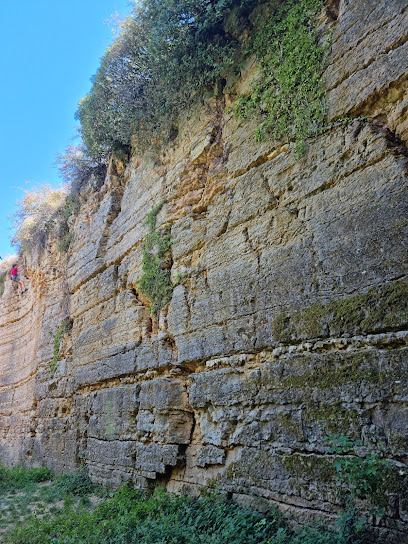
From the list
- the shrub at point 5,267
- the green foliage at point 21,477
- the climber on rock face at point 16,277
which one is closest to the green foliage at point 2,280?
the shrub at point 5,267

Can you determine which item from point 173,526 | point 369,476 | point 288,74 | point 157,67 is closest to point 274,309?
point 369,476

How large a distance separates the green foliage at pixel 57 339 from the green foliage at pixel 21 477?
2355mm

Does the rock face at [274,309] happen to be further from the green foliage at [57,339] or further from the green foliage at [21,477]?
the green foliage at [57,339]

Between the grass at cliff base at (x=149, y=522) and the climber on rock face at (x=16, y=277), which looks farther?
the climber on rock face at (x=16, y=277)

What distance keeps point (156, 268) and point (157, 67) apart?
11.2 feet

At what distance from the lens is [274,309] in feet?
13.8

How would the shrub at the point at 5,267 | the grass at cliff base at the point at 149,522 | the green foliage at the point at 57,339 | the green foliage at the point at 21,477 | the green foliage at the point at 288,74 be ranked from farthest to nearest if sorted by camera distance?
the shrub at the point at 5,267 < the green foliage at the point at 57,339 < the green foliage at the point at 21,477 < the green foliage at the point at 288,74 < the grass at cliff base at the point at 149,522

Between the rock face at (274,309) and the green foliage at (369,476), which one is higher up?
the rock face at (274,309)

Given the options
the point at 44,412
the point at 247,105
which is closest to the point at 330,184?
the point at 247,105

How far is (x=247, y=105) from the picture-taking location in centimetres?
523

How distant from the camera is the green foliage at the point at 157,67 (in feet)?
19.1

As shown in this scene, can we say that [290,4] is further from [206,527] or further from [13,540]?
[13,540]

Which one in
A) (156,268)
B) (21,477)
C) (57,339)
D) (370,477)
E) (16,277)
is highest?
(16,277)

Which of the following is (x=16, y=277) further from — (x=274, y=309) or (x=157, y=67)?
(x=274, y=309)
